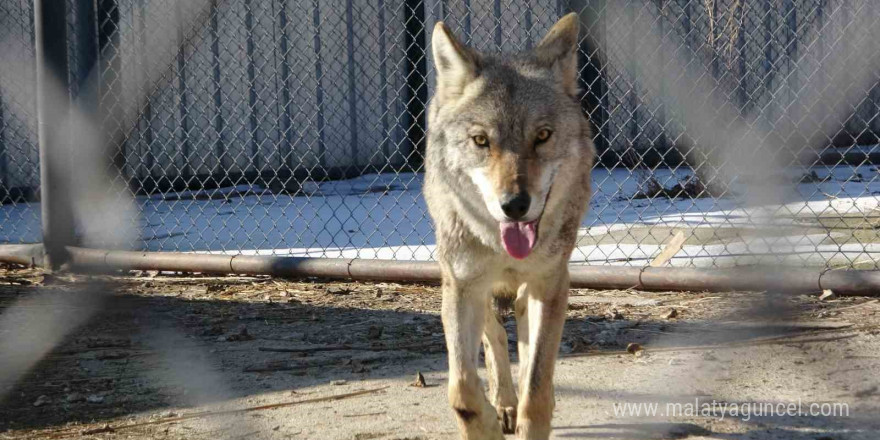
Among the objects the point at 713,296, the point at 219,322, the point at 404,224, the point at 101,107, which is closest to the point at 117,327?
the point at 219,322

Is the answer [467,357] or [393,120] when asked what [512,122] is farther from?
[393,120]

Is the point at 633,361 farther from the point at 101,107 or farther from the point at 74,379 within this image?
the point at 101,107

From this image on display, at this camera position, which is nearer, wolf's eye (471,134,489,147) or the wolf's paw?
wolf's eye (471,134,489,147)

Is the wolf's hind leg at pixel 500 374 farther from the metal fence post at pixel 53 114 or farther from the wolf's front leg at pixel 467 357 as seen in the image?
the metal fence post at pixel 53 114

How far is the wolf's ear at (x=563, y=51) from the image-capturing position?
3199 mm

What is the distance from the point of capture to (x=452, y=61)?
10.5 ft

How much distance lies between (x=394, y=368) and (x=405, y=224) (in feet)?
13.3

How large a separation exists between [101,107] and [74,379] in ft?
6.15

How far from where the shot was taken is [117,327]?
15.0 feet

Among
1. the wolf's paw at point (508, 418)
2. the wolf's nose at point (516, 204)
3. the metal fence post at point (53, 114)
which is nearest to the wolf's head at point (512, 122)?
the wolf's nose at point (516, 204)

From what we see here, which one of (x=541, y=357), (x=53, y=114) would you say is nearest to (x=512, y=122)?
(x=541, y=357)

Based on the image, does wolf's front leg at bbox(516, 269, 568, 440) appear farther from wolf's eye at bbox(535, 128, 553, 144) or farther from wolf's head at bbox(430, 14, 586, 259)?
wolf's eye at bbox(535, 128, 553, 144)

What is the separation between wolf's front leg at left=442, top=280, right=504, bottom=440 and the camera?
2867 millimetres

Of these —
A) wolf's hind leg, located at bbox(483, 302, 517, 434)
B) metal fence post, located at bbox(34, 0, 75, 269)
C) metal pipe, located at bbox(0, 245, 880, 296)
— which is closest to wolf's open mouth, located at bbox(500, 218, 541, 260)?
wolf's hind leg, located at bbox(483, 302, 517, 434)
